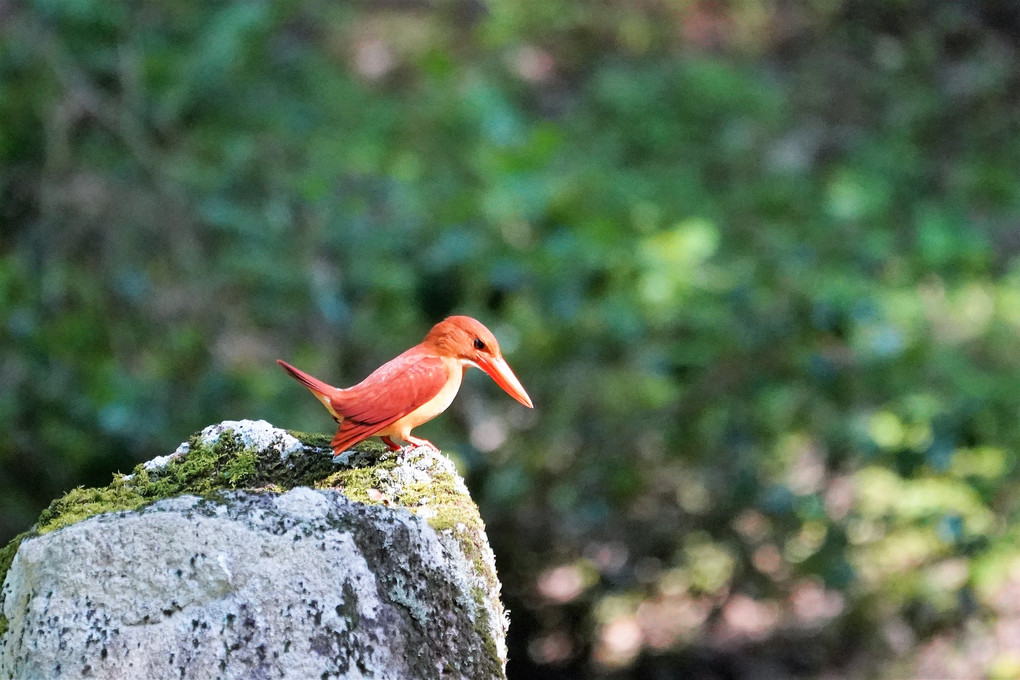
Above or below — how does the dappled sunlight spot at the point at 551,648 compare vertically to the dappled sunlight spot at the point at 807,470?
below

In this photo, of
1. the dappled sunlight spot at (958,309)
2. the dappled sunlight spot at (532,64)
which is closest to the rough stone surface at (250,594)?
the dappled sunlight spot at (958,309)

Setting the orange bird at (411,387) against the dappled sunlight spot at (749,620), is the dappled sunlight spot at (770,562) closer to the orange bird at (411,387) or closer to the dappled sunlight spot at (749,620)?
the dappled sunlight spot at (749,620)

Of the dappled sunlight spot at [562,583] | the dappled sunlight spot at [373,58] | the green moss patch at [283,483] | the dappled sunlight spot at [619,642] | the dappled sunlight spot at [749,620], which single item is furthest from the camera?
the dappled sunlight spot at [373,58]

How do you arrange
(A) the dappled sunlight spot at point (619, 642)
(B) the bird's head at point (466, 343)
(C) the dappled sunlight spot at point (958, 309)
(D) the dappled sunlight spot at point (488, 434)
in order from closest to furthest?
1. (B) the bird's head at point (466, 343)
2. (D) the dappled sunlight spot at point (488, 434)
3. (A) the dappled sunlight spot at point (619, 642)
4. (C) the dappled sunlight spot at point (958, 309)

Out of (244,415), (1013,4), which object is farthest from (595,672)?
(1013,4)

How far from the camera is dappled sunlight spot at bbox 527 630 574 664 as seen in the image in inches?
189

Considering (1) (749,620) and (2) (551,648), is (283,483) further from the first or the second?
(1) (749,620)

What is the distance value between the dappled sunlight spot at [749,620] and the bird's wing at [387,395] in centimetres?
318

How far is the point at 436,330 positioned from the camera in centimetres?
238

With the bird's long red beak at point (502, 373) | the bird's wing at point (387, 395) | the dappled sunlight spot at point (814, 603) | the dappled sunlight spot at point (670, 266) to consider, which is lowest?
the bird's wing at point (387, 395)

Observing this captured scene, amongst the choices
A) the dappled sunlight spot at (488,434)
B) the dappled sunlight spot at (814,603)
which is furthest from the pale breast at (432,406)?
the dappled sunlight spot at (814,603)

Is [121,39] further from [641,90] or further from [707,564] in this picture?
[707,564]

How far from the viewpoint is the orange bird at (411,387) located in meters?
2.17

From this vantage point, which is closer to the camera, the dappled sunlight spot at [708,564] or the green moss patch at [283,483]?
the green moss patch at [283,483]
